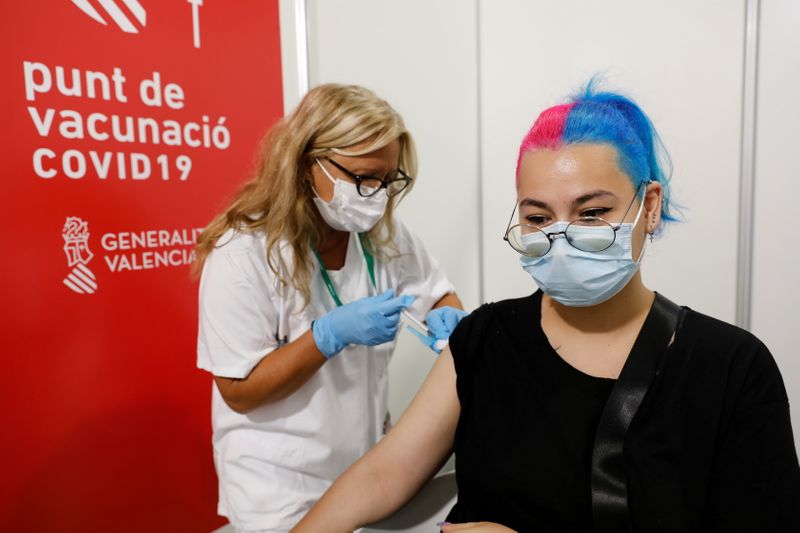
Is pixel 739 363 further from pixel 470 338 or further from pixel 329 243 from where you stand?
pixel 329 243

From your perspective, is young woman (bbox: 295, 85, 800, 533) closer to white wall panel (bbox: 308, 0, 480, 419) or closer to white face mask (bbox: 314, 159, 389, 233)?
white face mask (bbox: 314, 159, 389, 233)

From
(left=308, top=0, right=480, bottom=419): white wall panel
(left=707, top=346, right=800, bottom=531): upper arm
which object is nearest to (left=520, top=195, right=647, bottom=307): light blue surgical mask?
(left=707, top=346, right=800, bottom=531): upper arm

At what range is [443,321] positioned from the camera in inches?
61.7

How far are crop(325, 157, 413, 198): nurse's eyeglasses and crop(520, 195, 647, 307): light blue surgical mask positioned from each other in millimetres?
559

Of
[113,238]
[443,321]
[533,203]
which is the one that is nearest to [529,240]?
[533,203]

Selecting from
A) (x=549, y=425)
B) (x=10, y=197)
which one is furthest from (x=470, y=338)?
(x=10, y=197)

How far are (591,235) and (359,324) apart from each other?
59 cm

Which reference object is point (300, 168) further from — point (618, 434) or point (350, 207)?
point (618, 434)

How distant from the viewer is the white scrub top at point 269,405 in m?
1.34

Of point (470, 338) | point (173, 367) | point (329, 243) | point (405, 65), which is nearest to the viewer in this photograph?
point (470, 338)

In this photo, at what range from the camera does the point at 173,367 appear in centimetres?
178

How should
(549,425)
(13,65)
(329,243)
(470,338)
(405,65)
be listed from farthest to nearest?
(405,65), (329,243), (13,65), (470,338), (549,425)

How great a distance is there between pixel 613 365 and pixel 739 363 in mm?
196

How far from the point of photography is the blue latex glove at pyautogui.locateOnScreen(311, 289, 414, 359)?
4.29ft
